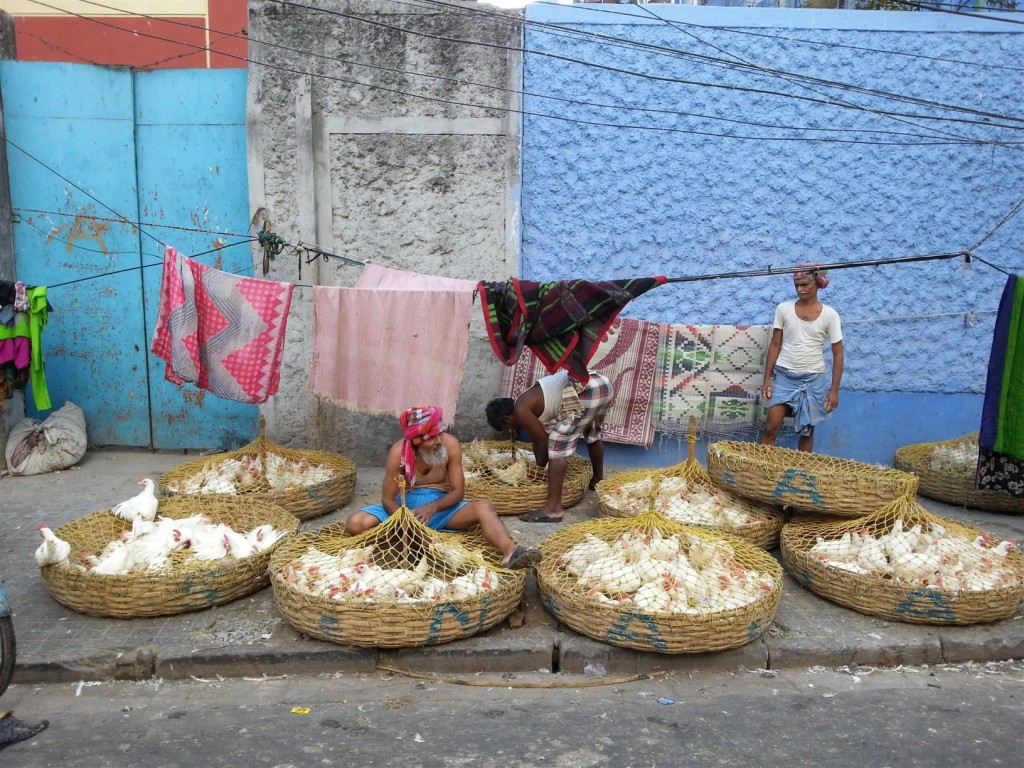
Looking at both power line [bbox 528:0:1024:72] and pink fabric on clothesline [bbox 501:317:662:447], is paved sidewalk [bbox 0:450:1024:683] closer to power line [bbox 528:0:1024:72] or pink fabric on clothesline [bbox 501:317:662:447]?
pink fabric on clothesline [bbox 501:317:662:447]

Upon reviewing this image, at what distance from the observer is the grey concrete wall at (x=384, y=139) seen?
6637 mm

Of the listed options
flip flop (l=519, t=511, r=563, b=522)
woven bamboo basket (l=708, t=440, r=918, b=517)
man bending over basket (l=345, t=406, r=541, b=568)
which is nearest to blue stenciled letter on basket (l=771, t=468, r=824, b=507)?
woven bamboo basket (l=708, t=440, r=918, b=517)

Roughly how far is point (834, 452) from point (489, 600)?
4.30 metres

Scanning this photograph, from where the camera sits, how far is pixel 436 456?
4.78 meters

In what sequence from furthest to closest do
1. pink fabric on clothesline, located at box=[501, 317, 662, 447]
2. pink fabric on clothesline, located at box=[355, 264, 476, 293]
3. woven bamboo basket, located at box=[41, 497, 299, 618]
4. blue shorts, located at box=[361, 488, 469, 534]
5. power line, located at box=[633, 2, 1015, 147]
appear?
1. pink fabric on clothesline, located at box=[501, 317, 662, 447]
2. power line, located at box=[633, 2, 1015, 147]
3. pink fabric on clothesline, located at box=[355, 264, 476, 293]
4. blue shorts, located at box=[361, 488, 469, 534]
5. woven bamboo basket, located at box=[41, 497, 299, 618]

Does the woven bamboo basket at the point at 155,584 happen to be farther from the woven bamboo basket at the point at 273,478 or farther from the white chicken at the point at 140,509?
the woven bamboo basket at the point at 273,478

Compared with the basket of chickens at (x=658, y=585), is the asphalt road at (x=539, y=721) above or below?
below

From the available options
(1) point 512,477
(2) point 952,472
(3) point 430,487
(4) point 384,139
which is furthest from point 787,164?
(3) point 430,487

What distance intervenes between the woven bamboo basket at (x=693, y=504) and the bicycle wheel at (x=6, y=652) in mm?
3277

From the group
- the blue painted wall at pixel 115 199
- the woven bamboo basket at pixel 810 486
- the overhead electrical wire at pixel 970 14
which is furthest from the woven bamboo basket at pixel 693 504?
the overhead electrical wire at pixel 970 14

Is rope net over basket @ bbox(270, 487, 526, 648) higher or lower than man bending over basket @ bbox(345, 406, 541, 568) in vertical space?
lower

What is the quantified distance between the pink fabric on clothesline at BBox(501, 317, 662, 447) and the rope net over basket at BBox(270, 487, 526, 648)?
2.59 metres

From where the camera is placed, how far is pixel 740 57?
262 inches

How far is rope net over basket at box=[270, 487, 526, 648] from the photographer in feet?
12.4
